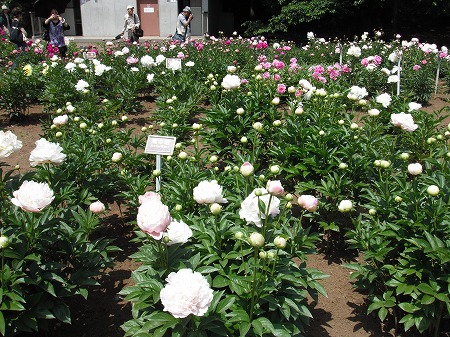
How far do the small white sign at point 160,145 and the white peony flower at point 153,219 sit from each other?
122cm

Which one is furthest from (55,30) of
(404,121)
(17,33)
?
(404,121)

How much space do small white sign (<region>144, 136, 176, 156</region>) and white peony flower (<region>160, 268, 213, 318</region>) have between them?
145 cm

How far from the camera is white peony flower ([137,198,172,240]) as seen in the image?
5.60 ft

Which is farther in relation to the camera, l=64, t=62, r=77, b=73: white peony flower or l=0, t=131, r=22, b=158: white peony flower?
l=64, t=62, r=77, b=73: white peony flower

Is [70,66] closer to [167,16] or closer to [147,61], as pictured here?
[147,61]

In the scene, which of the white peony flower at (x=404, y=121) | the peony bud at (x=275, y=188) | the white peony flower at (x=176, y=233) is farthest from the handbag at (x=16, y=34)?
the peony bud at (x=275, y=188)

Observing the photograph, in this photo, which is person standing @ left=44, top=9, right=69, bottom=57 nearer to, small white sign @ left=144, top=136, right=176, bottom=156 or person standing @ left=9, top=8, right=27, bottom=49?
person standing @ left=9, top=8, right=27, bottom=49

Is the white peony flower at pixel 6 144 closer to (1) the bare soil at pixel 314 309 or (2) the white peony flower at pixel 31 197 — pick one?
(2) the white peony flower at pixel 31 197

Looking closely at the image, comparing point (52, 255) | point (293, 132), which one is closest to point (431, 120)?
point (293, 132)

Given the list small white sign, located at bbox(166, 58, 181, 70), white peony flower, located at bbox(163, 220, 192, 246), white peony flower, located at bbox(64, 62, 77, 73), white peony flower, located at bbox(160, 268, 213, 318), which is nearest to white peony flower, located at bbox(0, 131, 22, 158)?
white peony flower, located at bbox(163, 220, 192, 246)

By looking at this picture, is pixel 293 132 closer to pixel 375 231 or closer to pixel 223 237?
pixel 375 231

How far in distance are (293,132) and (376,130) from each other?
2.61 feet

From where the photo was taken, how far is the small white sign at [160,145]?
2930 millimetres

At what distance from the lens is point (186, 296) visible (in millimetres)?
1541
